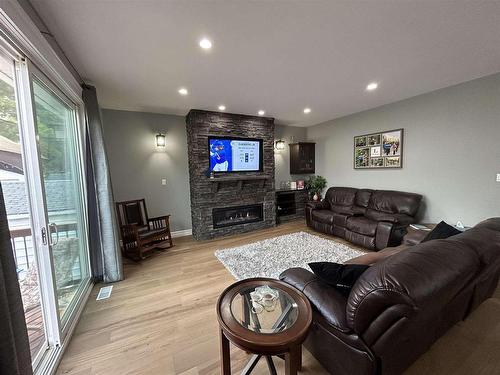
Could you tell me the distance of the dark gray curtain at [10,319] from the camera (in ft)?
2.44

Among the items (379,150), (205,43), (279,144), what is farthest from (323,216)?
(205,43)

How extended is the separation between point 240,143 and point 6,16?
135 inches

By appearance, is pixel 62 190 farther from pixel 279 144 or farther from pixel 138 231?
pixel 279 144

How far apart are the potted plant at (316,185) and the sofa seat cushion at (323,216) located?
0.91m

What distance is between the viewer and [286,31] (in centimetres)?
175

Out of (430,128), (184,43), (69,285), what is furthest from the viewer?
(430,128)

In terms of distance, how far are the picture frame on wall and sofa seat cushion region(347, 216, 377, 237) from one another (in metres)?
1.23

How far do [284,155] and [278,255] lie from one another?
10.1ft

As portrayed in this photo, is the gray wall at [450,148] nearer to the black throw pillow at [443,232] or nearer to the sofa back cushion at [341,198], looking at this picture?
the sofa back cushion at [341,198]

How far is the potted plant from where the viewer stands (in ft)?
17.2

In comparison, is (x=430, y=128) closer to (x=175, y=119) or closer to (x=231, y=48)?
(x=231, y=48)

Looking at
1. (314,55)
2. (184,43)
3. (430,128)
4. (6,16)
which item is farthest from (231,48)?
(430,128)

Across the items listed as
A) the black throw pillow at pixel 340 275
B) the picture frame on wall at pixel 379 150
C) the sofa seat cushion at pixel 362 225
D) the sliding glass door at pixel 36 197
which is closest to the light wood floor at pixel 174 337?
the sliding glass door at pixel 36 197

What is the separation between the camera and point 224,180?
409 cm
